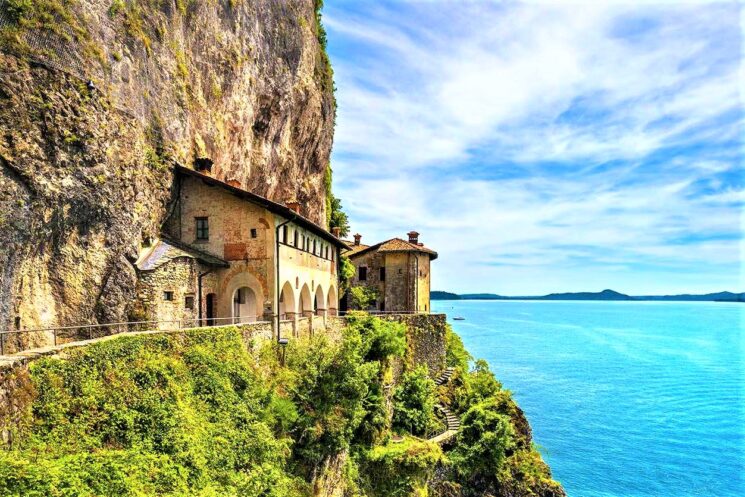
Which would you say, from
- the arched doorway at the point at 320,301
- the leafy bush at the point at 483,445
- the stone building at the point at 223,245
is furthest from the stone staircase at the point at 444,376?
the stone building at the point at 223,245

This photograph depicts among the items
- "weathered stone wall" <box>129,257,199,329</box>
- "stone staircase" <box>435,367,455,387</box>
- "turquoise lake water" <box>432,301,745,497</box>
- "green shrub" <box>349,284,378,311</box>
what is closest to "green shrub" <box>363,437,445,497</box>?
"stone staircase" <box>435,367,455,387</box>

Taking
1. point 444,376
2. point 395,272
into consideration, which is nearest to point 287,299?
point 444,376

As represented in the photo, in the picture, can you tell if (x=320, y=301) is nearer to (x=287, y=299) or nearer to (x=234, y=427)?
(x=287, y=299)

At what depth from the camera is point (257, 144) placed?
1229 inches

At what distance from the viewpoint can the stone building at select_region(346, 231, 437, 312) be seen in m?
41.6

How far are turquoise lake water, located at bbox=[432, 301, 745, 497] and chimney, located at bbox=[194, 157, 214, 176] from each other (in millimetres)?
36073

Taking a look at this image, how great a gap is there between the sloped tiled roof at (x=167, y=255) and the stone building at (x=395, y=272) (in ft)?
65.9

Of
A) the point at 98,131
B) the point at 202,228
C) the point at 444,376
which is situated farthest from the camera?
the point at 444,376

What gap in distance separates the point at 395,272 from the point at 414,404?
1539cm

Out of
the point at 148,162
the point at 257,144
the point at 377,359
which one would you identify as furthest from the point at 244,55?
the point at 377,359

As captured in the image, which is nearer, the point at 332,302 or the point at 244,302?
the point at 244,302

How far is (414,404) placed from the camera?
28.7 m

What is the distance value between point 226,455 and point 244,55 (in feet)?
81.4

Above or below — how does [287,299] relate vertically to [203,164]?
below
